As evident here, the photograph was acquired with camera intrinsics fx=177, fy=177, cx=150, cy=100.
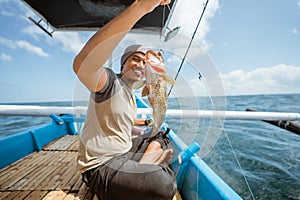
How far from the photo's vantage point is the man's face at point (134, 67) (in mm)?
870

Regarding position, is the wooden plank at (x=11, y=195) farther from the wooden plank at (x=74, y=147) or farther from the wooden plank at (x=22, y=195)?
the wooden plank at (x=74, y=147)

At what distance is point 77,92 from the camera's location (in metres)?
0.82

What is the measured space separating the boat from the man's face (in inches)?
16.2

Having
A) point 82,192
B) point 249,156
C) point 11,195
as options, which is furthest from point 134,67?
point 249,156

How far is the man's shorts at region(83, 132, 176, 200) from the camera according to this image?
2.36 ft

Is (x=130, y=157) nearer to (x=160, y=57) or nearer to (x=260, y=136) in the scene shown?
(x=160, y=57)

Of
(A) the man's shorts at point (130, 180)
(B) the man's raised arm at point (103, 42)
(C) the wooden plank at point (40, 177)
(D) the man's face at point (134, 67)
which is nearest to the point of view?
(B) the man's raised arm at point (103, 42)

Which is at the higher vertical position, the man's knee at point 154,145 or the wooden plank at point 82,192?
the man's knee at point 154,145

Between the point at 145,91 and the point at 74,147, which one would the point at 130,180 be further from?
the point at 74,147

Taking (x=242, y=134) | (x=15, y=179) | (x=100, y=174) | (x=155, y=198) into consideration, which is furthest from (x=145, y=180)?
(x=242, y=134)

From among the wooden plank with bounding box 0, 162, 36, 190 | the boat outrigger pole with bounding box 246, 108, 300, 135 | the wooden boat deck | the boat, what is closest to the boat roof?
the boat

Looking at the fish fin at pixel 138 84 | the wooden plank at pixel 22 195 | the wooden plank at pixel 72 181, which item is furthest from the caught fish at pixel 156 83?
the wooden plank at pixel 22 195

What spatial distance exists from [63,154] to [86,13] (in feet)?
6.89

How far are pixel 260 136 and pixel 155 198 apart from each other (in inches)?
192
